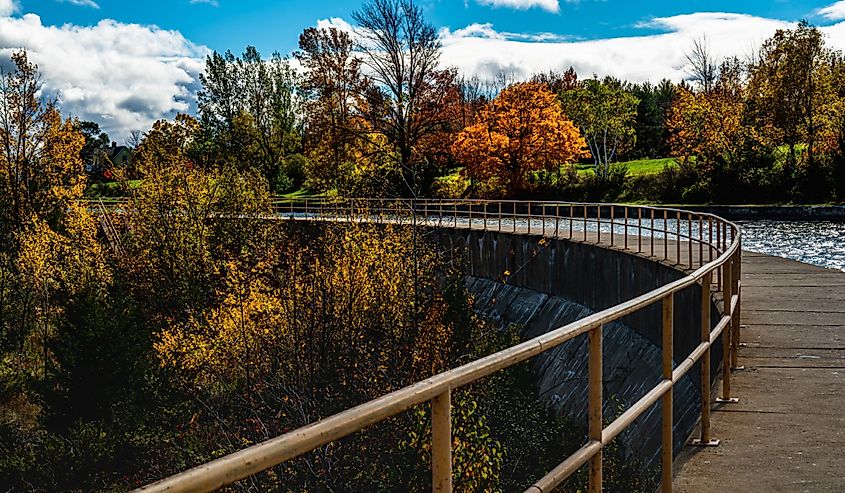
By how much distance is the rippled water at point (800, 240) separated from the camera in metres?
24.3

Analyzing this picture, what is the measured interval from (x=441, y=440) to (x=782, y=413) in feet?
16.7

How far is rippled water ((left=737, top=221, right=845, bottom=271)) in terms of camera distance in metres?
24.3

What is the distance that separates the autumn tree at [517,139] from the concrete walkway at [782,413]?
1529 inches

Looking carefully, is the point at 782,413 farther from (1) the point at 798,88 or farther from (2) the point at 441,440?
(1) the point at 798,88

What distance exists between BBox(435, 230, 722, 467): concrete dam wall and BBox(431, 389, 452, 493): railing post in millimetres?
7269

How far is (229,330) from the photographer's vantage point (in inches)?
1284

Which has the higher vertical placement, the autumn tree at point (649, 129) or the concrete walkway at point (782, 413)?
the autumn tree at point (649, 129)

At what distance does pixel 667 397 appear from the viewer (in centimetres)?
461

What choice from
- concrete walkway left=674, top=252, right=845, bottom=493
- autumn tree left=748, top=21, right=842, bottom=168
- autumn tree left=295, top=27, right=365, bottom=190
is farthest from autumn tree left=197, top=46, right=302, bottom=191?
concrete walkway left=674, top=252, right=845, bottom=493

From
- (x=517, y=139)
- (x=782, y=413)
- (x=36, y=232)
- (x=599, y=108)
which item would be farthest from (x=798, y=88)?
(x=782, y=413)

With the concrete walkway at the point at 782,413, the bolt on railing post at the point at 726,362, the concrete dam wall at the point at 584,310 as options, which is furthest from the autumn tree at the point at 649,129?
the bolt on railing post at the point at 726,362

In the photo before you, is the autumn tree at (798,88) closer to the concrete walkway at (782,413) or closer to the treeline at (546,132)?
the treeline at (546,132)

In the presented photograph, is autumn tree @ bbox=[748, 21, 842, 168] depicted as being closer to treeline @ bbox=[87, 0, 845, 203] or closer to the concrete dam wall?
treeline @ bbox=[87, 0, 845, 203]

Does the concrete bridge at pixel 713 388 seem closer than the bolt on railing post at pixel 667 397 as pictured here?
Yes
